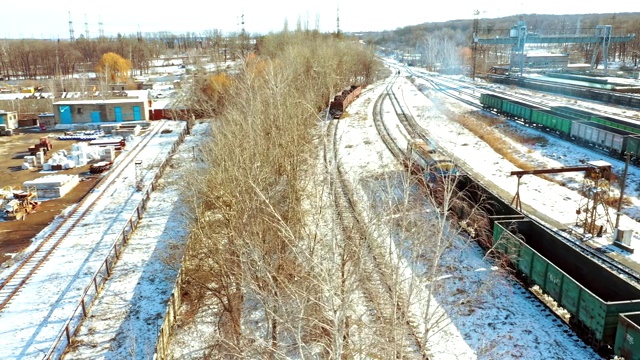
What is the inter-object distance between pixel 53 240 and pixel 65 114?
109 feet

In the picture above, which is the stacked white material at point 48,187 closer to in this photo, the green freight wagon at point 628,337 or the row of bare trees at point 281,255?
the row of bare trees at point 281,255

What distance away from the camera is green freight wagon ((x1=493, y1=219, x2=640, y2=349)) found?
11633 millimetres

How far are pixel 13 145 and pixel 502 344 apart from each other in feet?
140

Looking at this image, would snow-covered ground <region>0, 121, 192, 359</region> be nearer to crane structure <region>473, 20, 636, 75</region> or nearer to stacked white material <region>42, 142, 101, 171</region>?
stacked white material <region>42, 142, 101, 171</region>

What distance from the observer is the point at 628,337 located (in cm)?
1088

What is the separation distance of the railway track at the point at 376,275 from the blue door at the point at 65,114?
2726 cm

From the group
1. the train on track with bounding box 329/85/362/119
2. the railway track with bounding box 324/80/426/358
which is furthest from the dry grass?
the train on track with bounding box 329/85/362/119

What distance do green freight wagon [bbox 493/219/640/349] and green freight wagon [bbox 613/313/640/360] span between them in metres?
0.27

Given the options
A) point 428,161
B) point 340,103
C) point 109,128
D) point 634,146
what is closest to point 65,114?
A: point 109,128

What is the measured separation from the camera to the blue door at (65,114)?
48938 mm

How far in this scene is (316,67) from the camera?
155 feet

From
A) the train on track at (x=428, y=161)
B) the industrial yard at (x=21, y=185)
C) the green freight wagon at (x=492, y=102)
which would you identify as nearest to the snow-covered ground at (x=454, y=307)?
the train on track at (x=428, y=161)

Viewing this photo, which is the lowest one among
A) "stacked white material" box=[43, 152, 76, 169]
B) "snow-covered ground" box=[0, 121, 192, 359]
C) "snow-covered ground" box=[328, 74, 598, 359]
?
"snow-covered ground" box=[0, 121, 192, 359]

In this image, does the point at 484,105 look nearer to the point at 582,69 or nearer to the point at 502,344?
the point at 502,344
